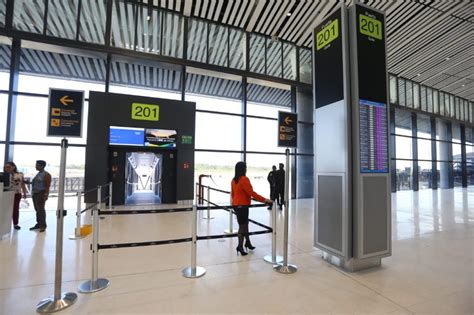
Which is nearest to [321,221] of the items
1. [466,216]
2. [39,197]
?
[39,197]

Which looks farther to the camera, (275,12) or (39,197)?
(275,12)

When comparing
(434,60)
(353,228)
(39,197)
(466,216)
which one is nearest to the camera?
(353,228)

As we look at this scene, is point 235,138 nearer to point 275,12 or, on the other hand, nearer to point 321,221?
point 275,12

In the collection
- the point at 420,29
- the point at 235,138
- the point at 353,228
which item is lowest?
the point at 353,228

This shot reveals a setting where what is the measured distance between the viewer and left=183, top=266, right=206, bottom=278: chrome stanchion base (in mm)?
2961

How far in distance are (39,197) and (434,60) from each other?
16732 mm

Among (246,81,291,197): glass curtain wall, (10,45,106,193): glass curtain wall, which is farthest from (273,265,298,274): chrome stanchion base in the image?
(10,45,106,193): glass curtain wall

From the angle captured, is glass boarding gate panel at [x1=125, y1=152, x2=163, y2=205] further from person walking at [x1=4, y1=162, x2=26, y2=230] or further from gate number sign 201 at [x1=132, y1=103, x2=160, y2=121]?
person walking at [x1=4, y1=162, x2=26, y2=230]

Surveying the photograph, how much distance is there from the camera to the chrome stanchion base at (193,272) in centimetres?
296

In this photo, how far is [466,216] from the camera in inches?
277

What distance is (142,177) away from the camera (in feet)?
34.2

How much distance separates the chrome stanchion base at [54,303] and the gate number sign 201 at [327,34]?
14.2 ft

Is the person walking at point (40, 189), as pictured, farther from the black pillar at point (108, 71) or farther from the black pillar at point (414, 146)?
the black pillar at point (414, 146)

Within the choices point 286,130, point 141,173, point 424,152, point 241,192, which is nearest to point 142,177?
point 141,173
